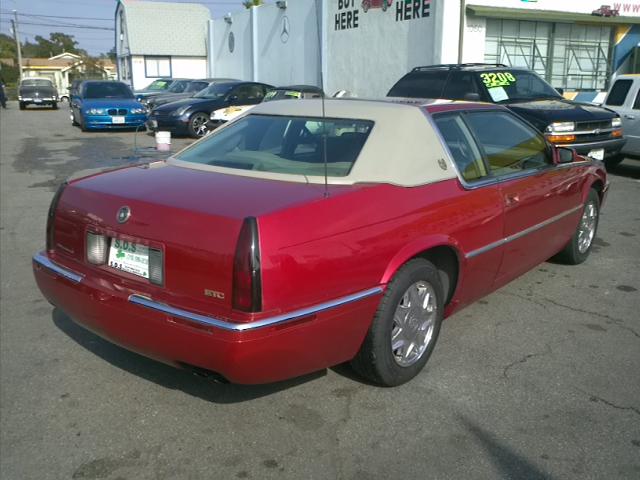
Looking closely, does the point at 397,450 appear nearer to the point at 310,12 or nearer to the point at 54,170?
the point at 54,170

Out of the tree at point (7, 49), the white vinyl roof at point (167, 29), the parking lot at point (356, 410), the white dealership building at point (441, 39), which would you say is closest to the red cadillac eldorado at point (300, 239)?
the parking lot at point (356, 410)

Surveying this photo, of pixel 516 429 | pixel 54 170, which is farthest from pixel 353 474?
pixel 54 170

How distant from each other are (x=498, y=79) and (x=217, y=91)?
904 centimetres

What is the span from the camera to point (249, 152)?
12.5 feet

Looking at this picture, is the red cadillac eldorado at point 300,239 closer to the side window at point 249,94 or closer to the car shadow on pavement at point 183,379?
the car shadow on pavement at point 183,379

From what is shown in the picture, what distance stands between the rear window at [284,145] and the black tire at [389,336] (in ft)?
2.07

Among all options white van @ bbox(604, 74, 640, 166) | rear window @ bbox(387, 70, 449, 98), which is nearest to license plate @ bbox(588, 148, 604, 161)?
white van @ bbox(604, 74, 640, 166)

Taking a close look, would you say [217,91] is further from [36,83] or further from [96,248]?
[36,83]

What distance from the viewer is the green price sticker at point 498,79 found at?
10.2 m

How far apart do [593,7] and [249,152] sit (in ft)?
59.2

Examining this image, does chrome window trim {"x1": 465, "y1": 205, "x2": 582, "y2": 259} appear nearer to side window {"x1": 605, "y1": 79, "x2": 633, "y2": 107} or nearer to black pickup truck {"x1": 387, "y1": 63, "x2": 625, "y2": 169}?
black pickup truck {"x1": 387, "y1": 63, "x2": 625, "y2": 169}

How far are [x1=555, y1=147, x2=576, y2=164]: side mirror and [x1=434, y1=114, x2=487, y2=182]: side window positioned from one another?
117 cm

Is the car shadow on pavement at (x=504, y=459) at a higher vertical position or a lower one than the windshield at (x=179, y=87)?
lower

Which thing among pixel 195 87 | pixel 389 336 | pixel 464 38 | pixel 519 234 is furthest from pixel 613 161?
pixel 195 87
